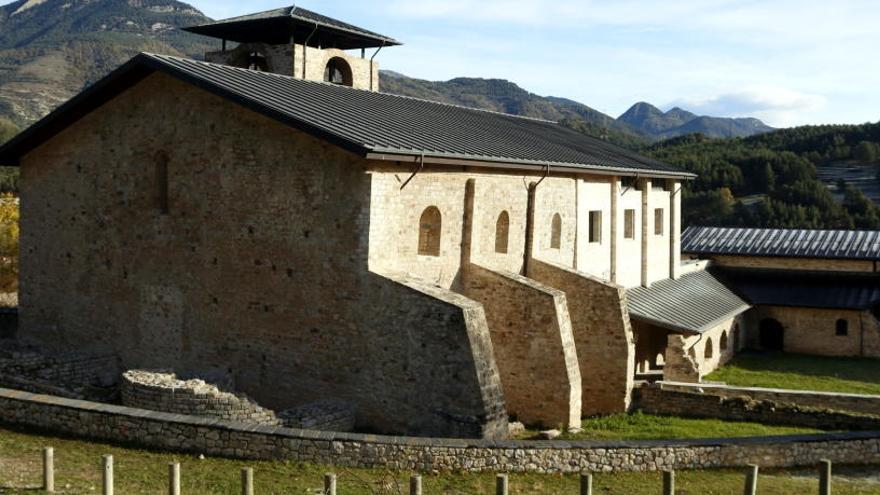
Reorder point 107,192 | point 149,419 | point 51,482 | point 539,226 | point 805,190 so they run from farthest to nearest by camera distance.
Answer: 1. point 805,190
2. point 539,226
3. point 107,192
4. point 149,419
5. point 51,482

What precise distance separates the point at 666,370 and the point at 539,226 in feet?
17.9

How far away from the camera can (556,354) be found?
16.0 meters

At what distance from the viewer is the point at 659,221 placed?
1101 inches

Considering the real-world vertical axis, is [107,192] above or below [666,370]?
above

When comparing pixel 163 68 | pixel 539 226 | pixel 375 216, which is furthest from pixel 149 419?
pixel 539 226

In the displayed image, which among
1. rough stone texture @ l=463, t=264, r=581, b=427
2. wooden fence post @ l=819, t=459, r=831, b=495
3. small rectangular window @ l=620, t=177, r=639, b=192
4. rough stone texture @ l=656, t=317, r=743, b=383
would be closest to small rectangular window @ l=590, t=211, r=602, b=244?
small rectangular window @ l=620, t=177, r=639, b=192

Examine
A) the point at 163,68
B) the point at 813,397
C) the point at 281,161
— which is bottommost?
the point at 813,397

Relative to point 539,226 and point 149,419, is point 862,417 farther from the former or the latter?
point 149,419

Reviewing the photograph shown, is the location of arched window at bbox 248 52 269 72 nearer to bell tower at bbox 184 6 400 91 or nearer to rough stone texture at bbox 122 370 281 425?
bell tower at bbox 184 6 400 91

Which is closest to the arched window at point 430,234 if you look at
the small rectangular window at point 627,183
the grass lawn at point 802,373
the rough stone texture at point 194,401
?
the rough stone texture at point 194,401

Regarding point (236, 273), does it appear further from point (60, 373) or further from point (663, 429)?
point (663, 429)

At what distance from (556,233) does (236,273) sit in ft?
26.7

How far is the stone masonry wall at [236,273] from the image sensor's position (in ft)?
44.7

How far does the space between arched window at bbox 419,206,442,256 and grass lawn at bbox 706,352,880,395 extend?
38.5 feet
